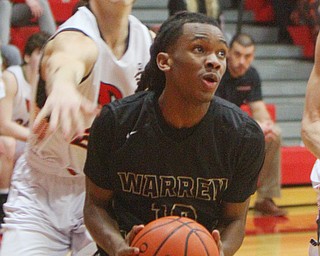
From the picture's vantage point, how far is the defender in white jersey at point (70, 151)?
10.6 ft

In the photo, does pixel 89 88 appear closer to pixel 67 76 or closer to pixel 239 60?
pixel 67 76

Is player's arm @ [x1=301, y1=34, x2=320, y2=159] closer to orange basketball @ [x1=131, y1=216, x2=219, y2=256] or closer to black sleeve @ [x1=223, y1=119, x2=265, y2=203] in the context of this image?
black sleeve @ [x1=223, y1=119, x2=265, y2=203]

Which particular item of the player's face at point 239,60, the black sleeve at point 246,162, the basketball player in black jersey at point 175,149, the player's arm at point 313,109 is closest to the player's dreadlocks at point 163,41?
the basketball player in black jersey at point 175,149

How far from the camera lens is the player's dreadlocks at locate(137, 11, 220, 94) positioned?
2979 mm

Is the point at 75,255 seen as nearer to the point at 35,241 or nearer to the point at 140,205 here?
the point at 35,241

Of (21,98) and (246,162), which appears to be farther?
(21,98)

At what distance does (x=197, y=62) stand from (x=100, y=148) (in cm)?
48

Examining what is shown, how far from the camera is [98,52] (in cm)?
329

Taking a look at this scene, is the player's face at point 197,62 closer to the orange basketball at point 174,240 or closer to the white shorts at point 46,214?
the orange basketball at point 174,240

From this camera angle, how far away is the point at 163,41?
303cm

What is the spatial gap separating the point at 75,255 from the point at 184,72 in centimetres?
98

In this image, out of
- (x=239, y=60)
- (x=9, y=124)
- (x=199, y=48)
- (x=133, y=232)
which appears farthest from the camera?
(x=239, y=60)

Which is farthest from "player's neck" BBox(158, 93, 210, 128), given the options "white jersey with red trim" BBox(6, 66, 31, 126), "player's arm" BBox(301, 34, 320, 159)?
"white jersey with red trim" BBox(6, 66, 31, 126)

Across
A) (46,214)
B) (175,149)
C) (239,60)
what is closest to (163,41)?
(175,149)
